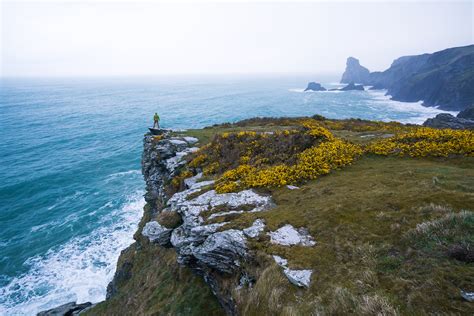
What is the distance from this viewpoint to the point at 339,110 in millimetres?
125250

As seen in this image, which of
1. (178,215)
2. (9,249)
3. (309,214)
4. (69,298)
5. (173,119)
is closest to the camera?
(309,214)

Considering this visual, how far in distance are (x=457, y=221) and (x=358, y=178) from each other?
21.1 ft

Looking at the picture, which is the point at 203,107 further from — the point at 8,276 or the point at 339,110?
the point at 8,276

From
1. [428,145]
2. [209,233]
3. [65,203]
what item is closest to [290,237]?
[209,233]

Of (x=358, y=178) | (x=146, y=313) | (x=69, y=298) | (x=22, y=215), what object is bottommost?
(x=69, y=298)

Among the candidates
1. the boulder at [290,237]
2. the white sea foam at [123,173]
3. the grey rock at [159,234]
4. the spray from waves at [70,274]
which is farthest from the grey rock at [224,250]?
the white sea foam at [123,173]

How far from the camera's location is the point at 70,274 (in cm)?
3375

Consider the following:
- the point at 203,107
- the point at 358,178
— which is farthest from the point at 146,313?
the point at 203,107

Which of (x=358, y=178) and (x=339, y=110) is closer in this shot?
(x=358, y=178)

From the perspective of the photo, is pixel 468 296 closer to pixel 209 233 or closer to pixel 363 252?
pixel 363 252

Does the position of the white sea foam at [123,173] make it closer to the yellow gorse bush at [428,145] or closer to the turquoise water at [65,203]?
the turquoise water at [65,203]

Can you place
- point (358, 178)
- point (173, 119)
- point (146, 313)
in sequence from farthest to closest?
point (173, 119) < point (146, 313) < point (358, 178)

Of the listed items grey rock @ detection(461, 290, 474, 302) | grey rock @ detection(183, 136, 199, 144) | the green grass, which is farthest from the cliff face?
grey rock @ detection(461, 290, 474, 302)

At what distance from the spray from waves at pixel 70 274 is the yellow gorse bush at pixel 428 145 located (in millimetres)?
33052
